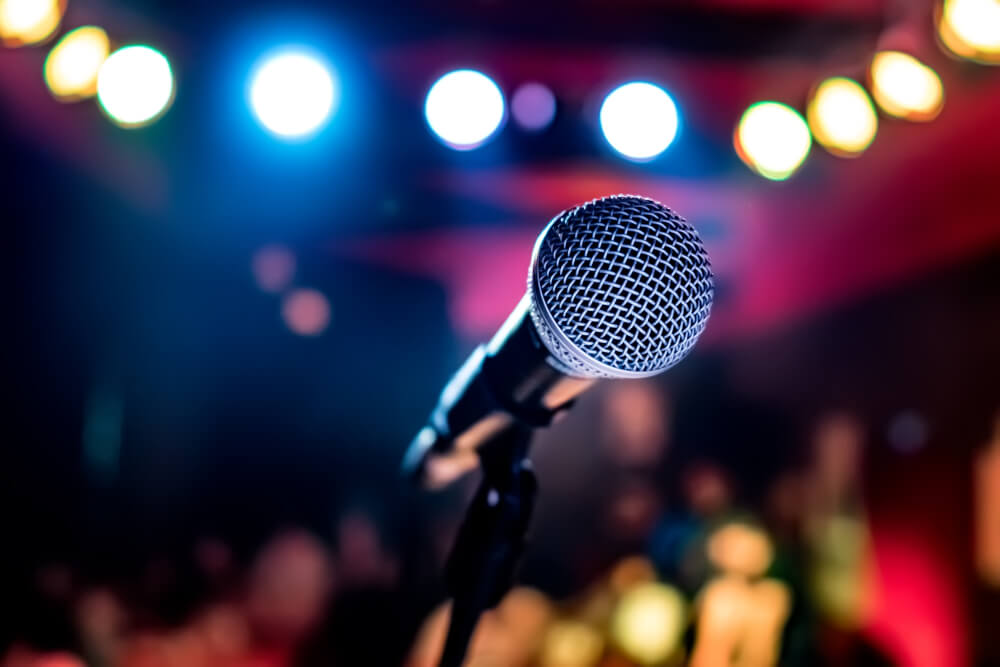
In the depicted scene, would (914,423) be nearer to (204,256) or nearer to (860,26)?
(860,26)

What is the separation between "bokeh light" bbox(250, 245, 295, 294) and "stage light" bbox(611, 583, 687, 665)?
1.99 metres

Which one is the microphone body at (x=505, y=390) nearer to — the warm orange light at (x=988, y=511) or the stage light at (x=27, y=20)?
the stage light at (x=27, y=20)

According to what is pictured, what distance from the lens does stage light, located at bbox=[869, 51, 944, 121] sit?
2.58 metres

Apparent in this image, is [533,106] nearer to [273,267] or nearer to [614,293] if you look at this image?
[273,267]

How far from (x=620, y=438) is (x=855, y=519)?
1.07 metres

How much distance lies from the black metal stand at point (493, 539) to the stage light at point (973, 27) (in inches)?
93.1

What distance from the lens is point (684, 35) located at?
290 cm

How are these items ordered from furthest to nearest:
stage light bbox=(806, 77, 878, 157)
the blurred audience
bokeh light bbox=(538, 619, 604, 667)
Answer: bokeh light bbox=(538, 619, 604, 667)
the blurred audience
stage light bbox=(806, 77, 878, 157)

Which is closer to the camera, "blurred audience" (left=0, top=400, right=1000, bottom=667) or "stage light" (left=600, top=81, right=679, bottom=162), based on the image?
→ "stage light" (left=600, top=81, right=679, bottom=162)

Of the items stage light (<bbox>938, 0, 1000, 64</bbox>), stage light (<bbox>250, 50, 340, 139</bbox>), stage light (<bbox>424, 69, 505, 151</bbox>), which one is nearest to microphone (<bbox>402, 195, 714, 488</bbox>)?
stage light (<bbox>424, 69, 505, 151</bbox>)

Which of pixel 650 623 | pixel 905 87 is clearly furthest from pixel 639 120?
pixel 650 623

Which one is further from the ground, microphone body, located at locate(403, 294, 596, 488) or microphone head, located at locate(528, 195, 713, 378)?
microphone head, located at locate(528, 195, 713, 378)

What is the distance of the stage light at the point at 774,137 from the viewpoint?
9.22ft

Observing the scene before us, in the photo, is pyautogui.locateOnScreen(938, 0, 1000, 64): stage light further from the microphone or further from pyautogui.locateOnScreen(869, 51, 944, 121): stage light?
the microphone
